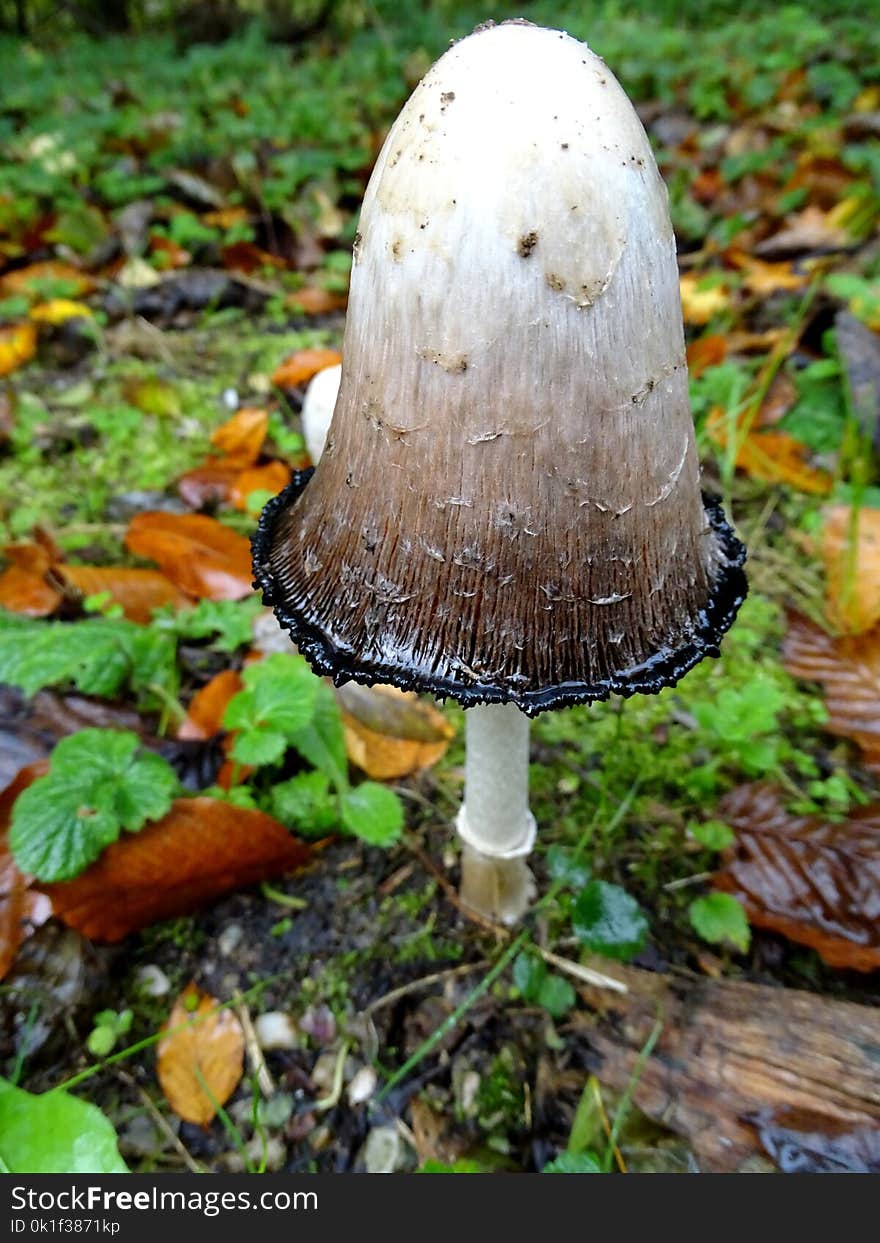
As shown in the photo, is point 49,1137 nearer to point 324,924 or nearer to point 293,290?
point 324,924

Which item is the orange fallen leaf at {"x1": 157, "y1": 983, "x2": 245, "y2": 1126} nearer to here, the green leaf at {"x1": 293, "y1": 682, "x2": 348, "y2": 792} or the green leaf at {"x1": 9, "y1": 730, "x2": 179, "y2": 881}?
the green leaf at {"x1": 9, "y1": 730, "x2": 179, "y2": 881}

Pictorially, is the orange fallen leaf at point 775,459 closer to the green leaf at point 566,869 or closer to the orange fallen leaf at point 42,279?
the green leaf at point 566,869

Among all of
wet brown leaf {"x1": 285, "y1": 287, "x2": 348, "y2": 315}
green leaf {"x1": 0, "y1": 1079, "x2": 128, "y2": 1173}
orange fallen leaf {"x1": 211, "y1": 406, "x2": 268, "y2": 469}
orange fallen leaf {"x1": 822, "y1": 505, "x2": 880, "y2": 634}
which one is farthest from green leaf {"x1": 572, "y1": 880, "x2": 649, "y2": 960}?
wet brown leaf {"x1": 285, "y1": 287, "x2": 348, "y2": 315}

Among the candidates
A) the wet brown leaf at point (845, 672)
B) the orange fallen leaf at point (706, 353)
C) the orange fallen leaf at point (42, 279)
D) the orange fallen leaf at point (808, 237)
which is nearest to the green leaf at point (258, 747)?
the wet brown leaf at point (845, 672)

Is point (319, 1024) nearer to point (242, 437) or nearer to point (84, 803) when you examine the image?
point (84, 803)

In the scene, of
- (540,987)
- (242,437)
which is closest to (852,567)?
(540,987)

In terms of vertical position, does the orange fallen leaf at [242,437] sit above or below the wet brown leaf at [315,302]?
below
